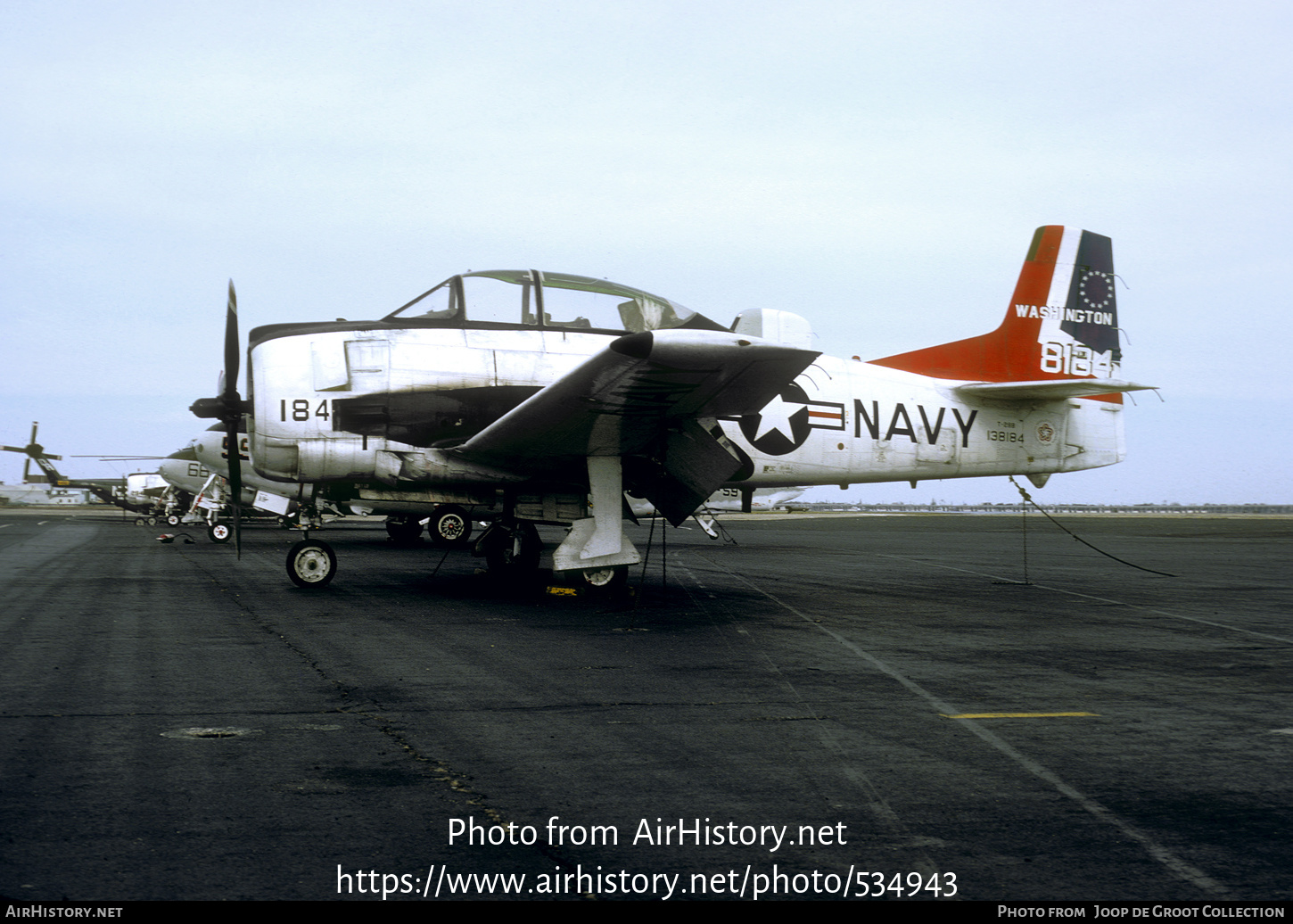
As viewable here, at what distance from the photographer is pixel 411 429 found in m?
11.0

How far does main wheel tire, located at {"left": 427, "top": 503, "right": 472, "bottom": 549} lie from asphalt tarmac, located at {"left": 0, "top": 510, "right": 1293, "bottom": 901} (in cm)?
1174

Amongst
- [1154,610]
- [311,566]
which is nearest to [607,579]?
[311,566]

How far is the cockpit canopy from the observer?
1145cm

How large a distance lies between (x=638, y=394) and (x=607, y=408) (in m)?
0.50

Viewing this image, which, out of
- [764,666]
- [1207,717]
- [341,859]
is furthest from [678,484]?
[341,859]

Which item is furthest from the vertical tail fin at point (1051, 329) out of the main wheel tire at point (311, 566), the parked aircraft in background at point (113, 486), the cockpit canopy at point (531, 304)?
the parked aircraft in background at point (113, 486)

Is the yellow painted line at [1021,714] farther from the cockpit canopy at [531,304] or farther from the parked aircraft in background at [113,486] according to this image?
the parked aircraft in background at [113,486]

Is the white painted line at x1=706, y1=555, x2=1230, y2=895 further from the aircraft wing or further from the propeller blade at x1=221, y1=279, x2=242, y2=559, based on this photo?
the propeller blade at x1=221, y1=279, x2=242, y2=559

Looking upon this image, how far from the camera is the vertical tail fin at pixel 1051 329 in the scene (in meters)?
14.3

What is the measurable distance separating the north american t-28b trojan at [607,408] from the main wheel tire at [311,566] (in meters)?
0.03

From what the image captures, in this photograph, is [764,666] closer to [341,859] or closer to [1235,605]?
[341,859]

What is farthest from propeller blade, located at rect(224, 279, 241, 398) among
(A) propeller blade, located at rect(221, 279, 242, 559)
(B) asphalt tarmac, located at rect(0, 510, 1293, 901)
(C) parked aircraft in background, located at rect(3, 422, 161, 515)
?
(C) parked aircraft in background, located at rect(3, 422, 161, 515)

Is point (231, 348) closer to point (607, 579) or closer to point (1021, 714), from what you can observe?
point (607, 579)

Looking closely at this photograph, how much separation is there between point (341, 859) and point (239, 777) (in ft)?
3.70
